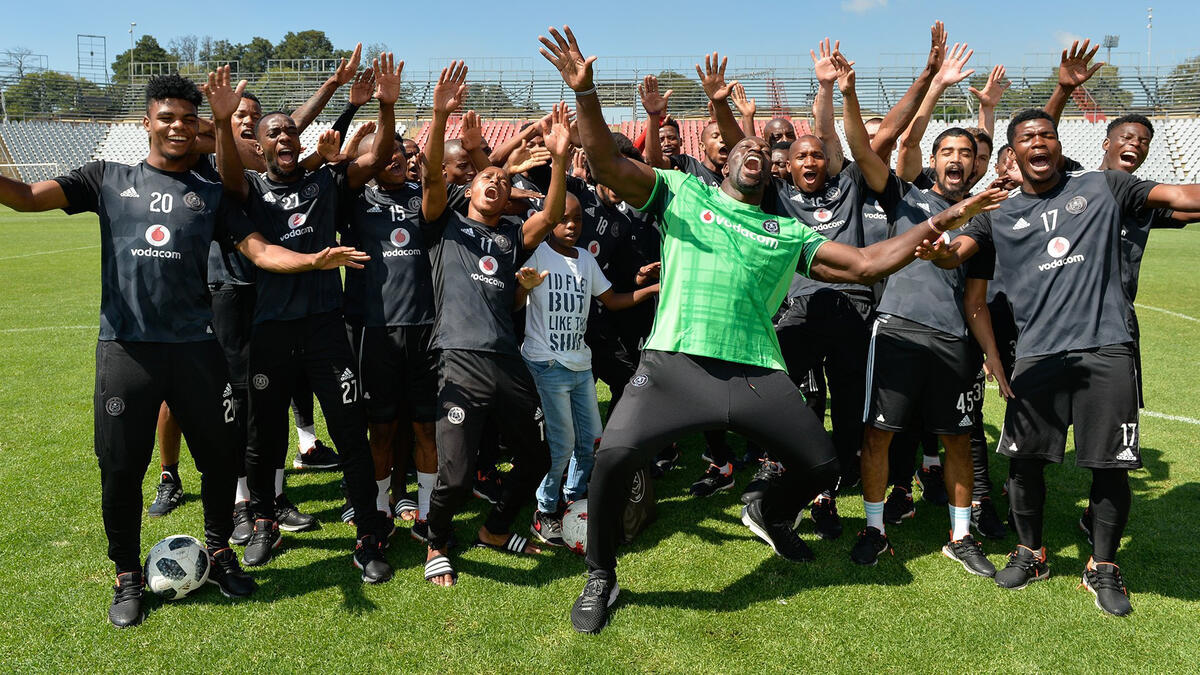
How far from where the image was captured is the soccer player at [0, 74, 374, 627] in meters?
4.42

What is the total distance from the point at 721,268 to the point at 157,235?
10.1 feet

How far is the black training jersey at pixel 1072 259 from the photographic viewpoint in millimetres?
4742

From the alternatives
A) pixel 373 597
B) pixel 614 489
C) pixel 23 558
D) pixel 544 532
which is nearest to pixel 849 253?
pixel 614 489

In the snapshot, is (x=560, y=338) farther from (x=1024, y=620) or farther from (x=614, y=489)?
(x=1024, y=620)

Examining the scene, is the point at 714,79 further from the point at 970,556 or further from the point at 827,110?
the point at 970,556

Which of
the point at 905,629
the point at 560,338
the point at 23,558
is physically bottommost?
the point at 23,558

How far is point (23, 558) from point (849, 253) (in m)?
5.44

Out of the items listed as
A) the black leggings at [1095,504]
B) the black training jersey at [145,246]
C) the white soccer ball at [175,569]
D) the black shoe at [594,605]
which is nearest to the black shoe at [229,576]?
the white soccer ball at [175,569]

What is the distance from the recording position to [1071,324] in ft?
15.7

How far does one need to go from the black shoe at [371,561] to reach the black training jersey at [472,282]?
1306mm

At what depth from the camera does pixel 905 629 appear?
4539mm

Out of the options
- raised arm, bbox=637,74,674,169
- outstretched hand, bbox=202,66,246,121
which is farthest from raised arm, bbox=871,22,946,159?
outstretched hand, bbox=202,66,246,121

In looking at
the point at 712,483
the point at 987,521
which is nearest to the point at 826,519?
the point at 712,483

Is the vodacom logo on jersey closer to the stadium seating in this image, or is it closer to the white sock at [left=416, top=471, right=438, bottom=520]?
the white sock at [left=416, top=471, right=438, bottom=520]
